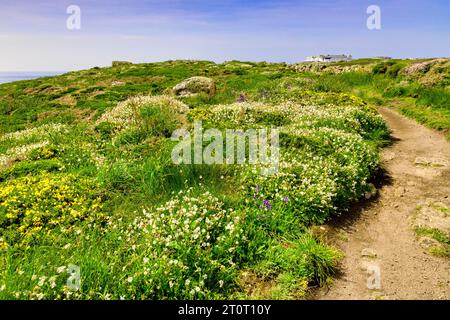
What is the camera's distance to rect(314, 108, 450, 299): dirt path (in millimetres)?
5852

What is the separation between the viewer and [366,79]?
106ft

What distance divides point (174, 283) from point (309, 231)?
323cm

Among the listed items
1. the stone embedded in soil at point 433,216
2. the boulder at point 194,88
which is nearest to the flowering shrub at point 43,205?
the stone embedded in soil at point 433,216

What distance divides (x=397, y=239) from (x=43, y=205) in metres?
7.88

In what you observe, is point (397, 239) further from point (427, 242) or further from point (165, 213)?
point (165, 213)

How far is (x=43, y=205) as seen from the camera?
761cm

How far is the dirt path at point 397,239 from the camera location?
19.2 ft

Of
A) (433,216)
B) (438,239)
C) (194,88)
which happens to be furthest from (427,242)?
(194,88)

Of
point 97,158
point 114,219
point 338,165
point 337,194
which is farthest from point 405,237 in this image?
point 97,158

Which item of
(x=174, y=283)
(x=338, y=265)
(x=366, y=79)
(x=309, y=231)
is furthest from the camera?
(x=366, y=79)

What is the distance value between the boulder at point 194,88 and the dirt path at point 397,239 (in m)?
16.4

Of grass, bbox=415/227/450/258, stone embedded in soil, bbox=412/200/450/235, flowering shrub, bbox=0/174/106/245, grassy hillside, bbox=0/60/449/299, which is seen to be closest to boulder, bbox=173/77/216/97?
grassy hillside, bbox=0/60/449/299

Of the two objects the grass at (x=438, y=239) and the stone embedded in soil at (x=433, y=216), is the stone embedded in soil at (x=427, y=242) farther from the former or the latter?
the stone embedded in soil at (x=433, y=216)
